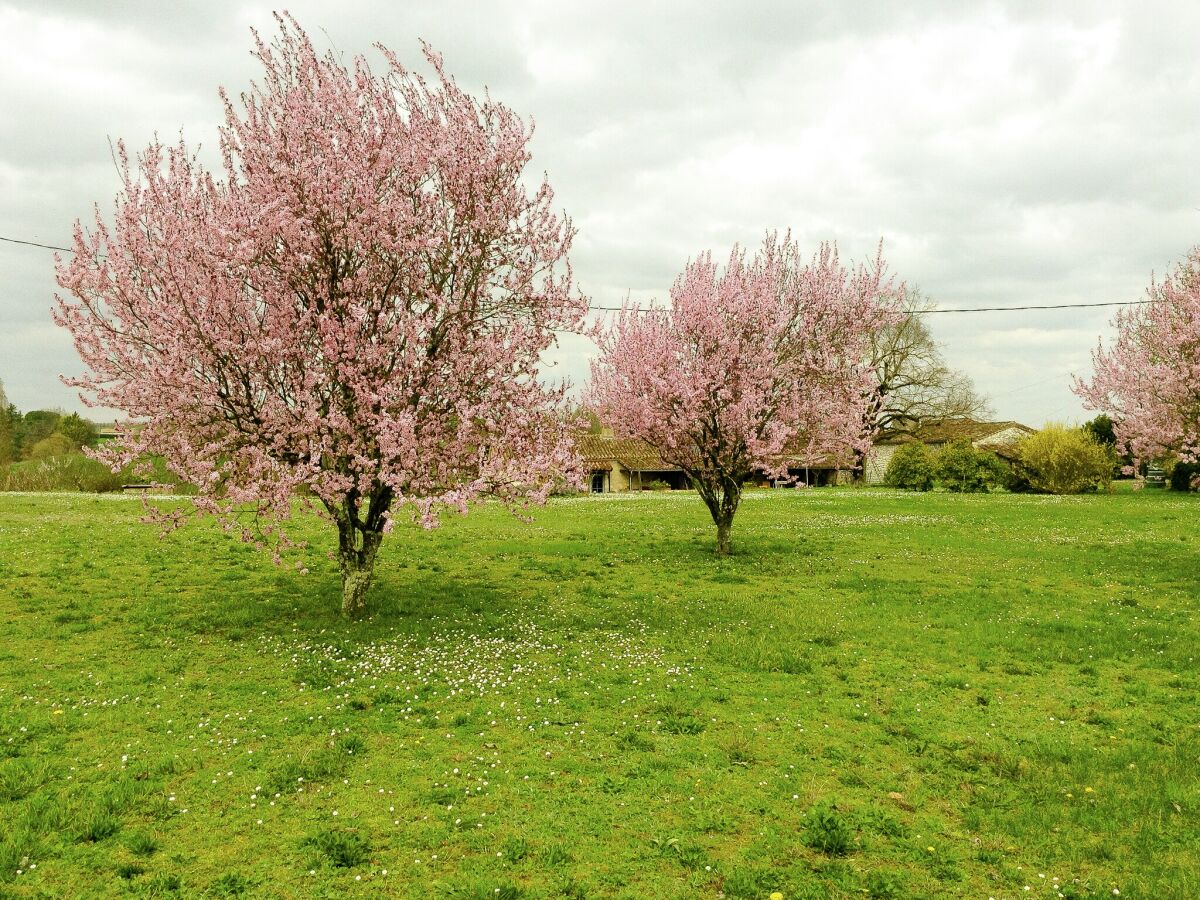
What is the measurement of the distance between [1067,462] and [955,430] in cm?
3166

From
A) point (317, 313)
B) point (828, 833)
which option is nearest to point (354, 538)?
point (317, 313)

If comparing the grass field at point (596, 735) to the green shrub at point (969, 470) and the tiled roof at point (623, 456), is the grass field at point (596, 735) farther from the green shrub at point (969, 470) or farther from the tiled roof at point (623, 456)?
the tiled roof at point (623, 456)

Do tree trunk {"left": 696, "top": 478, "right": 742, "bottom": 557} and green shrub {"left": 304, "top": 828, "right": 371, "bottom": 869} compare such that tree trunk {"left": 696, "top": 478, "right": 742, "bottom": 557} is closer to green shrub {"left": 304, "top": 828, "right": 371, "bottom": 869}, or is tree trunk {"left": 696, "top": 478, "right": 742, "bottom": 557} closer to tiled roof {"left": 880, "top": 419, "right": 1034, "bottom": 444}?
green shrub {"left": 304, "top": 828, "right": 371, "bottom": 869}

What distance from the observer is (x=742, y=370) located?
834 inches

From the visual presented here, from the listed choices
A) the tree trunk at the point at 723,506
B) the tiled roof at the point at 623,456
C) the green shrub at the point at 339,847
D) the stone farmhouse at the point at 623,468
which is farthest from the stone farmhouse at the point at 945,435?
the green shrub at the point at 339,847

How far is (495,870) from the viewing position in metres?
6.20

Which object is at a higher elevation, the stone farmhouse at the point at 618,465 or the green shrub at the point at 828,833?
Result: the stone farmhouse at the point at 618,465

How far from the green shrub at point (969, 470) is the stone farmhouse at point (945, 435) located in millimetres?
21224

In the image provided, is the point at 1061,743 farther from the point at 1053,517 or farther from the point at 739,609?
the point at 1053,517

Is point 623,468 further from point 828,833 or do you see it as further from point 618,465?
point 828,833

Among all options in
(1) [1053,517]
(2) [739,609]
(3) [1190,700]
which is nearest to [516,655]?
(2) [739,609]

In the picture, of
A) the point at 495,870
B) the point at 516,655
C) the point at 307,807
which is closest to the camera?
the point at 495,870

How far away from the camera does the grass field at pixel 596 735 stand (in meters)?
6.29

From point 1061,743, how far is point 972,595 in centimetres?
891
